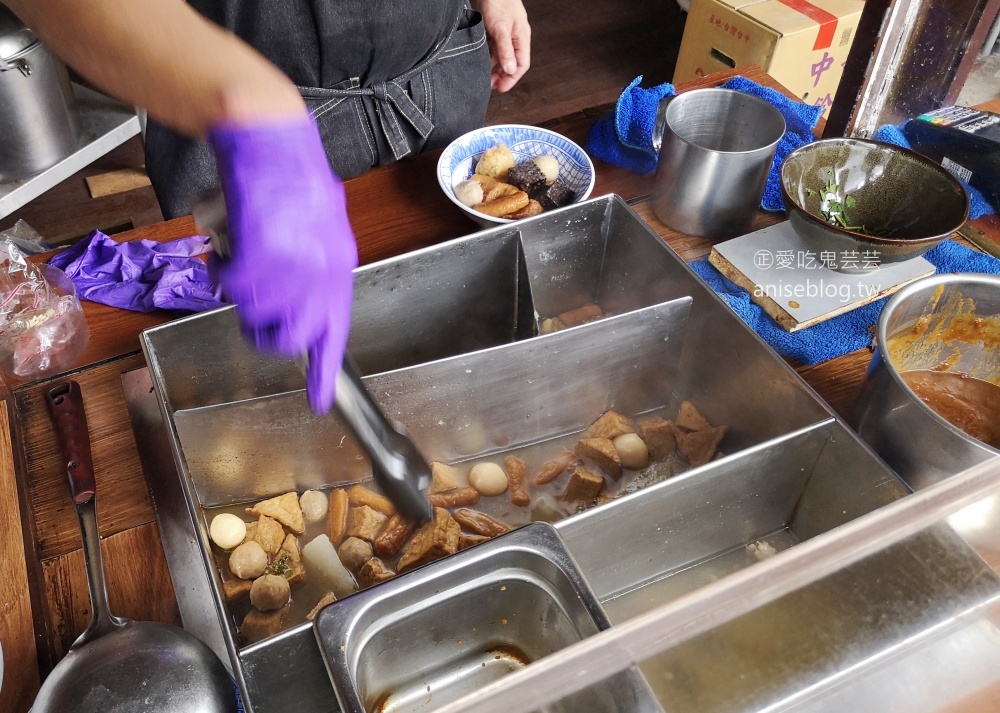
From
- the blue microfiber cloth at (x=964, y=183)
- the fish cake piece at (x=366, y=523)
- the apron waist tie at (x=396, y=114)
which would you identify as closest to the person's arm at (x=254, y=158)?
the fish cake piece at (x=366, y=523)

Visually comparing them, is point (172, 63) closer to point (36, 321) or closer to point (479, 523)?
point (36, 321)

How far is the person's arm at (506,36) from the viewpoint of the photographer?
1830 millimetres

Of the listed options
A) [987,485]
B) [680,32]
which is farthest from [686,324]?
[680,32]

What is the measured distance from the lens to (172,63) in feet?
2.76

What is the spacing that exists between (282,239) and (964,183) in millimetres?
1373

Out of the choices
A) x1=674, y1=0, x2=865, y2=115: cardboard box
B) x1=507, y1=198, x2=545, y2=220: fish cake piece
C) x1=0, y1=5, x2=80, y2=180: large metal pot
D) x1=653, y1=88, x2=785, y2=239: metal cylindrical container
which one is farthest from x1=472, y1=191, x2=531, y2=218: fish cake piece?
x1=674, y1=0, x2=865, y2=115: cardboard box

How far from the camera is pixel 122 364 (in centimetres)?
122

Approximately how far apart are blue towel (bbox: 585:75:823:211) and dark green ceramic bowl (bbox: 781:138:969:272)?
16 cm

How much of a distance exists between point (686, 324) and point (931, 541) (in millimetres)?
697

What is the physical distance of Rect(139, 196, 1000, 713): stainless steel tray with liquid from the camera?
96 cm

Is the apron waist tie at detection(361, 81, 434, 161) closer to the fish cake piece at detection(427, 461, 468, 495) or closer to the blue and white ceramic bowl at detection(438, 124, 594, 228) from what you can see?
the blue and white ceramic bowl at detection(438, 124, 594, 228)

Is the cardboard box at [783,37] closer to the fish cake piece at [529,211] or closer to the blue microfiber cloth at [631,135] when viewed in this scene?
the blue microfiber cloth at [631,135]

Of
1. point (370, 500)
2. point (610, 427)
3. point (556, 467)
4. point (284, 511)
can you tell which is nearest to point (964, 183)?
point (610, 427)

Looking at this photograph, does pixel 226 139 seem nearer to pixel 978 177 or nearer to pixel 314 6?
pixel 314 6
